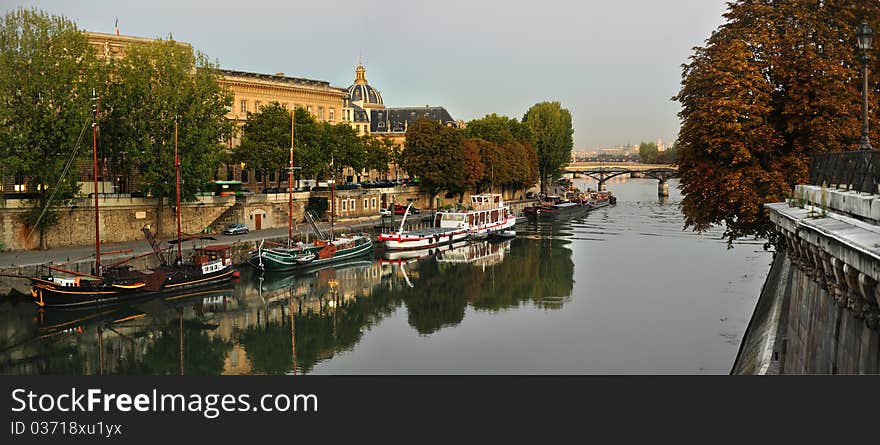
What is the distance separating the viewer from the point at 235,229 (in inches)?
1778

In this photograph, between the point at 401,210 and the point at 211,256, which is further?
the point at 401,210

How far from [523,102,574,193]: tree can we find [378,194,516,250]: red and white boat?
3524 centimetres

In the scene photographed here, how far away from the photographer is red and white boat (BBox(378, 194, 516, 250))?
4916cm

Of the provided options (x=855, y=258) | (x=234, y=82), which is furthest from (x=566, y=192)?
(x=855, y=258)

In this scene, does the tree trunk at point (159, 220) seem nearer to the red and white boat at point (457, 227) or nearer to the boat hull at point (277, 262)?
the boat hull at point (277, 262)

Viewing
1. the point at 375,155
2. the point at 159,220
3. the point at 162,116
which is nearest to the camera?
the point at 162,116

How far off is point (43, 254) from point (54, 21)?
33.6 ft

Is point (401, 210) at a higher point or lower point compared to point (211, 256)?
higher

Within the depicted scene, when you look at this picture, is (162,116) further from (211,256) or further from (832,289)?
(832,289)

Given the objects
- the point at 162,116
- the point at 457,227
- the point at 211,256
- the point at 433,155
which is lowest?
the point at 457,227

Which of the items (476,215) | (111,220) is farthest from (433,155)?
(111,220)

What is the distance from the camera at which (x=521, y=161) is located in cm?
8425

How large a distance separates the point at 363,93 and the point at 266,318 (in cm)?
7910

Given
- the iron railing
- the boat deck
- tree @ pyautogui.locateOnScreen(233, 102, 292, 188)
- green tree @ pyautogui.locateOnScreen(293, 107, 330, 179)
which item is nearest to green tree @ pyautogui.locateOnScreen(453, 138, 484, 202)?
the boat deck
